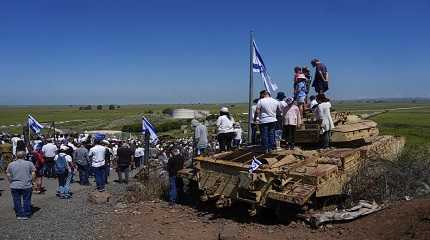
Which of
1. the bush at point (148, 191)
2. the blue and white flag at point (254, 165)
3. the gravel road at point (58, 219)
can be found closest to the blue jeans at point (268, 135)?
the blue and white flag at point (254, 165)

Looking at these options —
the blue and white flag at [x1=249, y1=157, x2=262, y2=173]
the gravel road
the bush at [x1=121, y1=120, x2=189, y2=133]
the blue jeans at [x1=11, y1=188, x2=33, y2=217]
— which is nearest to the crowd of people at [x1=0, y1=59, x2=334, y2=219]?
the blue jeans at [x1=11, y1=188, x2=33, y2=217]

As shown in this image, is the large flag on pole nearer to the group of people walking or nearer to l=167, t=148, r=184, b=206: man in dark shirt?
l=167, t=148, r=184, b=206: man in dark shirt

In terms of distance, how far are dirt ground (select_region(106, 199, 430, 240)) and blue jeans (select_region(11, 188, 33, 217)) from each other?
6.99 ft

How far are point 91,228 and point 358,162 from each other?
6586mm

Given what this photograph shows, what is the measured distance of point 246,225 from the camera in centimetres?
1125

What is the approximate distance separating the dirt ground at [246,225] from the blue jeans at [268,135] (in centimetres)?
188

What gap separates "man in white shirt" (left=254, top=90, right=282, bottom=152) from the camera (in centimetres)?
1230

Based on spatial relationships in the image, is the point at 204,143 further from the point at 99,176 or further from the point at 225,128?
the point at 99,176

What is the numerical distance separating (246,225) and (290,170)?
160cm

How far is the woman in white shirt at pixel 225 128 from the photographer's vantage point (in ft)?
46.7

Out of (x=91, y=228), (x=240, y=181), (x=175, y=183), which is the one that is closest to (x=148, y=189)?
(x=175, y=183)

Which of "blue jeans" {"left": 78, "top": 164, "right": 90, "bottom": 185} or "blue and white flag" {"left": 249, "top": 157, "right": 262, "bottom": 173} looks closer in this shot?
"blue and white flag" {"left": 249, "top": 157, "right": 262, "bottom": 173}

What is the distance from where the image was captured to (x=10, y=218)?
40.8 feet

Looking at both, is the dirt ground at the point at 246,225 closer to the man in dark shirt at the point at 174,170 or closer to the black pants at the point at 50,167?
the man in dark shirt at the point at 174,170
